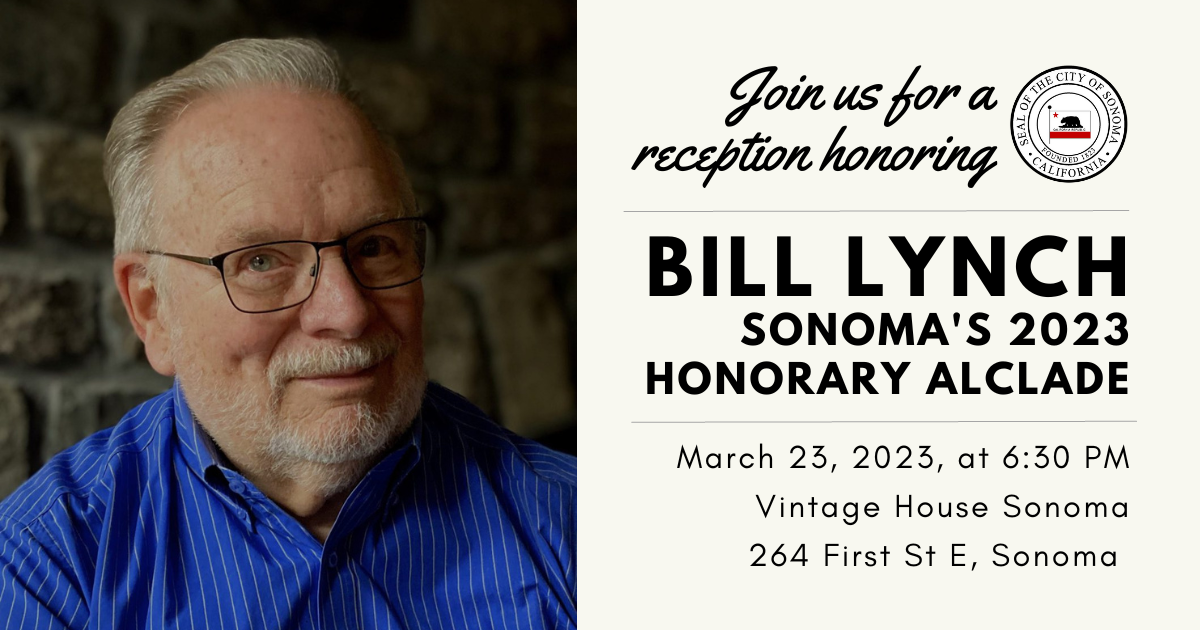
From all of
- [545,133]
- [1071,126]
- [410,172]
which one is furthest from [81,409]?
[1071,126]

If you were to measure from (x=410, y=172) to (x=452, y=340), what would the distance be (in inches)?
10.9

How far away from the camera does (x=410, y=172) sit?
4.85 feet

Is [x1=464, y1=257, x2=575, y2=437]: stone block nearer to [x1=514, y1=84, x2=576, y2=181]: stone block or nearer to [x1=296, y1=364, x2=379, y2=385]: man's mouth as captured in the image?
[x1=514, y1=84, x2=576, y2=181]: stone block

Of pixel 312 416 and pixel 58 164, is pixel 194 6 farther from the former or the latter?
pixel 312 416

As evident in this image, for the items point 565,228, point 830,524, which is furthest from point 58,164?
point 830,524

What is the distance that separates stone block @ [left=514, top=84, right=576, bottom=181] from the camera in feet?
5.35

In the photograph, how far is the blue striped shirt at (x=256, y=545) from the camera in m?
0.71

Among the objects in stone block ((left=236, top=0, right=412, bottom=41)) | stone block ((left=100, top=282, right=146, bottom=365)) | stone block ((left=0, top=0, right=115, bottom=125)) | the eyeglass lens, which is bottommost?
stone block ((left=100, top=282, right=146, bottom=365))

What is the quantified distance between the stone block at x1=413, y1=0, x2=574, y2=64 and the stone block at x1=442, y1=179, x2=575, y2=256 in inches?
8.8

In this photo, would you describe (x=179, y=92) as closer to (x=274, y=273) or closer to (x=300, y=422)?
(x=274, y=273)

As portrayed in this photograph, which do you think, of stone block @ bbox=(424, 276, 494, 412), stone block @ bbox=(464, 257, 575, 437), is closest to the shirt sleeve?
stone block @ bbox=(424, 276, 494, 412)

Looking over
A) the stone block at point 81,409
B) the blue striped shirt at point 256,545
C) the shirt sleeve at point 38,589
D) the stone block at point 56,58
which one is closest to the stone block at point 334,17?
the stone block at point 56,58

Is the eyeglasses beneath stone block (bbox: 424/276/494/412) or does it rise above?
above

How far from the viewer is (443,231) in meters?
1.52
